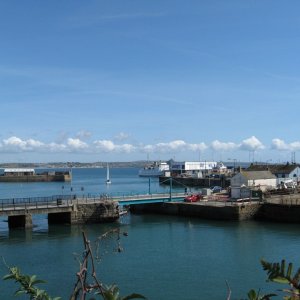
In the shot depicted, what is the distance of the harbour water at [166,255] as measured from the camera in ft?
83.7

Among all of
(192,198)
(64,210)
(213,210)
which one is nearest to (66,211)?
(64,210)

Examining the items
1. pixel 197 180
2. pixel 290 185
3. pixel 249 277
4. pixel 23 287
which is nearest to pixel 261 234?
pixel 249 277

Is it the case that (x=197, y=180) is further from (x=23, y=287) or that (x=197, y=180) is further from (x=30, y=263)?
(x=23, y=287)

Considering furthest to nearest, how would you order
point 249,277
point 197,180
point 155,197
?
1. point 197,180
2. point 155,197
3. point 249,277

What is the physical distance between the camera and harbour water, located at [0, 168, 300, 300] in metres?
25.5

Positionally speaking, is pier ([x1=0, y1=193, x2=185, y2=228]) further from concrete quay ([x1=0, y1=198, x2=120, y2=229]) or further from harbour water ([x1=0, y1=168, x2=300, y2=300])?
harbour water ([x1=0, y1=168, x2=300, y2=300])

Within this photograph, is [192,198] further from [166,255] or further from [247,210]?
[166,255]

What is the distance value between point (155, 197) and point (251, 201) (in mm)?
11445

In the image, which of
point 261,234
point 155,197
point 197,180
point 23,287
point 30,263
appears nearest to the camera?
point 23,287

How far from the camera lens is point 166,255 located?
34156 millimetres

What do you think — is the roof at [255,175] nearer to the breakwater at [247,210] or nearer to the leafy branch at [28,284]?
the breakwater at [247,210]

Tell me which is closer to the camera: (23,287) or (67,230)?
(23,287)

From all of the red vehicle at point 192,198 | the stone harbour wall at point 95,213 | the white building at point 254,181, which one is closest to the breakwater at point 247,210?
the red vehicle at point 192,198

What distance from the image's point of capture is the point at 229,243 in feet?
127
